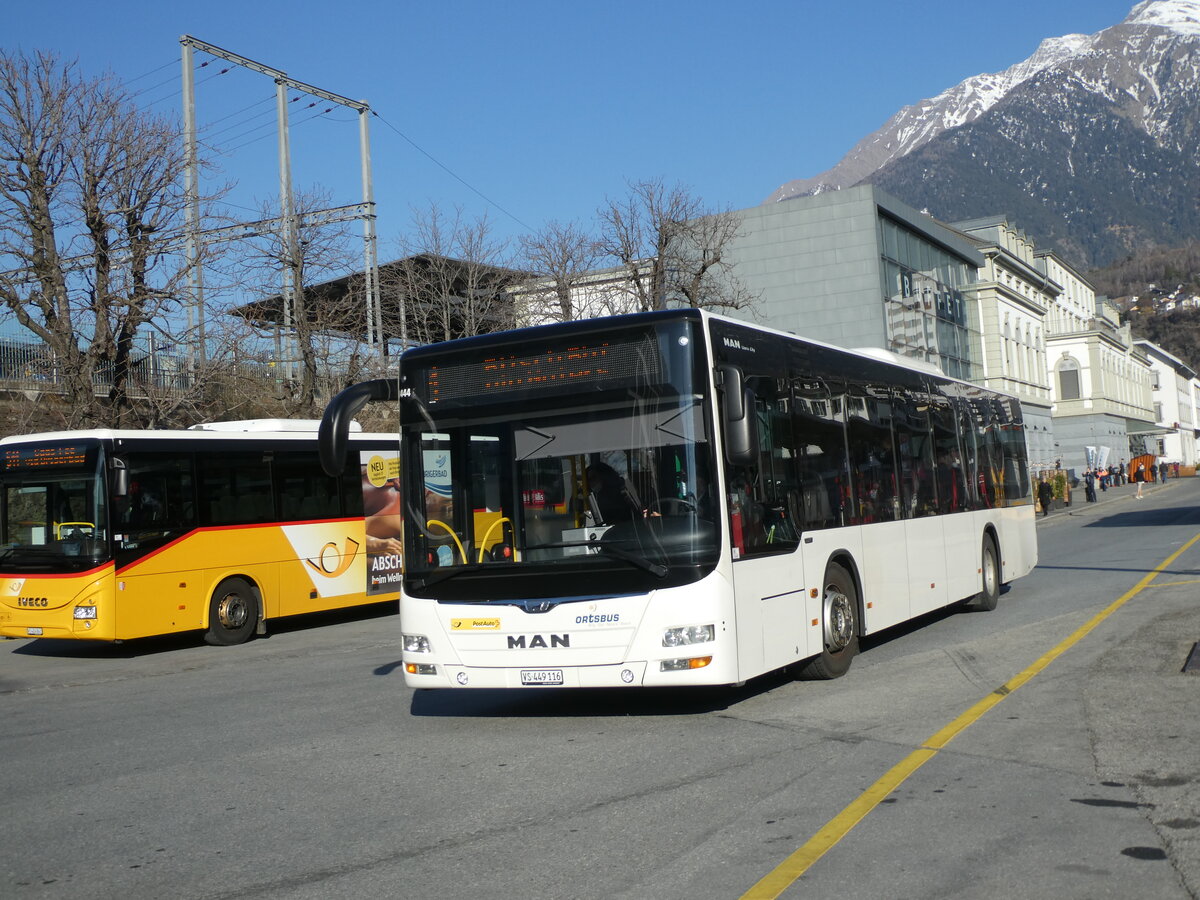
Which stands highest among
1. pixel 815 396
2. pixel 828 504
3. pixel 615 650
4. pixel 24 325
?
pixel 24 325

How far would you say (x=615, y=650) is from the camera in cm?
838

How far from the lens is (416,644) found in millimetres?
9047

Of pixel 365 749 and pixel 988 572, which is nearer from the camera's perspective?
pixel 365 749

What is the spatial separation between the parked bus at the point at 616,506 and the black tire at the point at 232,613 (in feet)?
27.3

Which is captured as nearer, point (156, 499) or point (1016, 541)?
point (156, 499)

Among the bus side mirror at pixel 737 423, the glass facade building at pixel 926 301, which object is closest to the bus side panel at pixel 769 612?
the bus side mirror at pixel 737 423

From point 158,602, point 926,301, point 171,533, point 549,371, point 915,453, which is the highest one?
point 926,301

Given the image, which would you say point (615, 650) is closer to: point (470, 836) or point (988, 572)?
point (470, 836)

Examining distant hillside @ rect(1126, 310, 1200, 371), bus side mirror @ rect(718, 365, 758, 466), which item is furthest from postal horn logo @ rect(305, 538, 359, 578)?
distant hillside @ rect(1126, 310, 1200, 371)

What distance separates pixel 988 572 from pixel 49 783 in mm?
11049

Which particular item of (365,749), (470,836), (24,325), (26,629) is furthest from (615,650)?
(24,325)

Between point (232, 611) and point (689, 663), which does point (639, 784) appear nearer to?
point (689, 663)

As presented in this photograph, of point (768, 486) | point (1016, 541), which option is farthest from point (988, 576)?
point (768, 486)

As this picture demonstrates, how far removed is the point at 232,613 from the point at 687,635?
1038 cm
